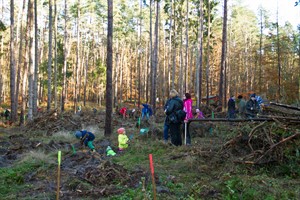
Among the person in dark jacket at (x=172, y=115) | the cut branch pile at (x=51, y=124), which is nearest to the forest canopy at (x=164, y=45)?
the cut branch pile at (x=51, y=124)

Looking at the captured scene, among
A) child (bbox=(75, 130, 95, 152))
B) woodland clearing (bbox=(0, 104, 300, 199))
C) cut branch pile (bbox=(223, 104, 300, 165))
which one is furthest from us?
child (bbox=(75, 130, 95, 152))

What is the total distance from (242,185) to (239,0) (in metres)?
45.4

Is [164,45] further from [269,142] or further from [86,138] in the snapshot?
[269,142]

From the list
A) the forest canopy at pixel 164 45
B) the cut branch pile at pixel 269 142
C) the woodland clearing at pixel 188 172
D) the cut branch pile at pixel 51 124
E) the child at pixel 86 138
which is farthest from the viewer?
the forest canopy at pixel 164 45

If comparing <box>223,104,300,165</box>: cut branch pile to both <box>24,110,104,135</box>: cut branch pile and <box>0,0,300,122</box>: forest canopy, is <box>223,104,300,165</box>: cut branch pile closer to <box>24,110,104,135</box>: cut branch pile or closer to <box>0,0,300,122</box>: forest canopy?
<box>24,110,104,135</box>: cut branch pile

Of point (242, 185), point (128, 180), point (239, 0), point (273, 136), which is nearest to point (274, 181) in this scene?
point (242, 185)

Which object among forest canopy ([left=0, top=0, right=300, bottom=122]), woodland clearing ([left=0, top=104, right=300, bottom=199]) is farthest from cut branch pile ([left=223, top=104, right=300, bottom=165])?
forest canopy ([left=0, top=0, right=300, bottom=122])

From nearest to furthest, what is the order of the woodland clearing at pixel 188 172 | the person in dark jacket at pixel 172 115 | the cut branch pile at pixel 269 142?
the woodland clearing at pixel 188 172 < the cut branch pile at pixel 269 142 < the person in dark jacket at pixel 172 115

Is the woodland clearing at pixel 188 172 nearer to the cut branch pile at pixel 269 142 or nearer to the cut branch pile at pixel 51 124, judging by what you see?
the cut branch pile at pixel 269 142

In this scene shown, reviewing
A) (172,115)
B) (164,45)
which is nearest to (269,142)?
(172,115)

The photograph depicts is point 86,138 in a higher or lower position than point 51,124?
higher

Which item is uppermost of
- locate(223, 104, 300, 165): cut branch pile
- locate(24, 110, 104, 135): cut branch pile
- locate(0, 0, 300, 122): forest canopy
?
locate(0, 0, 300, 122): forest canopy

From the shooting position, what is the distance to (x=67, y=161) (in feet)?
25.6

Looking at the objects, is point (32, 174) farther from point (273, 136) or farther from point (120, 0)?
point (120, 0)
